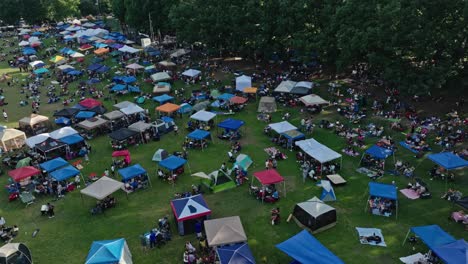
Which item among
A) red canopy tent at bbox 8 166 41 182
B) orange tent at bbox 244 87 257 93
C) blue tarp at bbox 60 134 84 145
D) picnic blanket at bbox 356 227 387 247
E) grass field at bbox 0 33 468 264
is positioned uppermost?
orange tent at bbox 244 87 257 93

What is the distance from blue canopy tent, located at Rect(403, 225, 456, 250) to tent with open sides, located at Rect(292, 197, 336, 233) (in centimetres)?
421

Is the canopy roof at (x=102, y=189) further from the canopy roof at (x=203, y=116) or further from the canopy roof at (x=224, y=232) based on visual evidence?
the canopy roof at (x=203, y=116)

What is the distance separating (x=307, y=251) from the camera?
17.5 meters

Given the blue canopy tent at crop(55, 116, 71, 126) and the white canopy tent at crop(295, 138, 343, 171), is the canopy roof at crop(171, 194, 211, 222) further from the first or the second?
the blue canopy tent at crop(55, 116, 71, 126)

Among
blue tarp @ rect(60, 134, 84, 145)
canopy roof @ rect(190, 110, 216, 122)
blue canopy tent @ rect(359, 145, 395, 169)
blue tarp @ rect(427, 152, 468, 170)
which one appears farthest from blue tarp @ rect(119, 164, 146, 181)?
blue tarp @ rect(427, 152, 468, 170)

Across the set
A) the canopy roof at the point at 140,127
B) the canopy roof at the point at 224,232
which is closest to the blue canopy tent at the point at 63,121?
the canopy roof at the point at 140,127

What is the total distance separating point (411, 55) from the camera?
115ft

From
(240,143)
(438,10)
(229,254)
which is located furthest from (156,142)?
(438,10)

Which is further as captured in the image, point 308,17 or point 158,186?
point 308,17

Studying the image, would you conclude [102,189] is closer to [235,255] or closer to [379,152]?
[235,255]

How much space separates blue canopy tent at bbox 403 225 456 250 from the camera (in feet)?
58.4

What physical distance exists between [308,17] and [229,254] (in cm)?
3437

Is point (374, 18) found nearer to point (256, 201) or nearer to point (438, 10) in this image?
point (438, 10)

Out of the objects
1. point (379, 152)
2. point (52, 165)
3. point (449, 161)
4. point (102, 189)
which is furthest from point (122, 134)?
point (449, 161)
